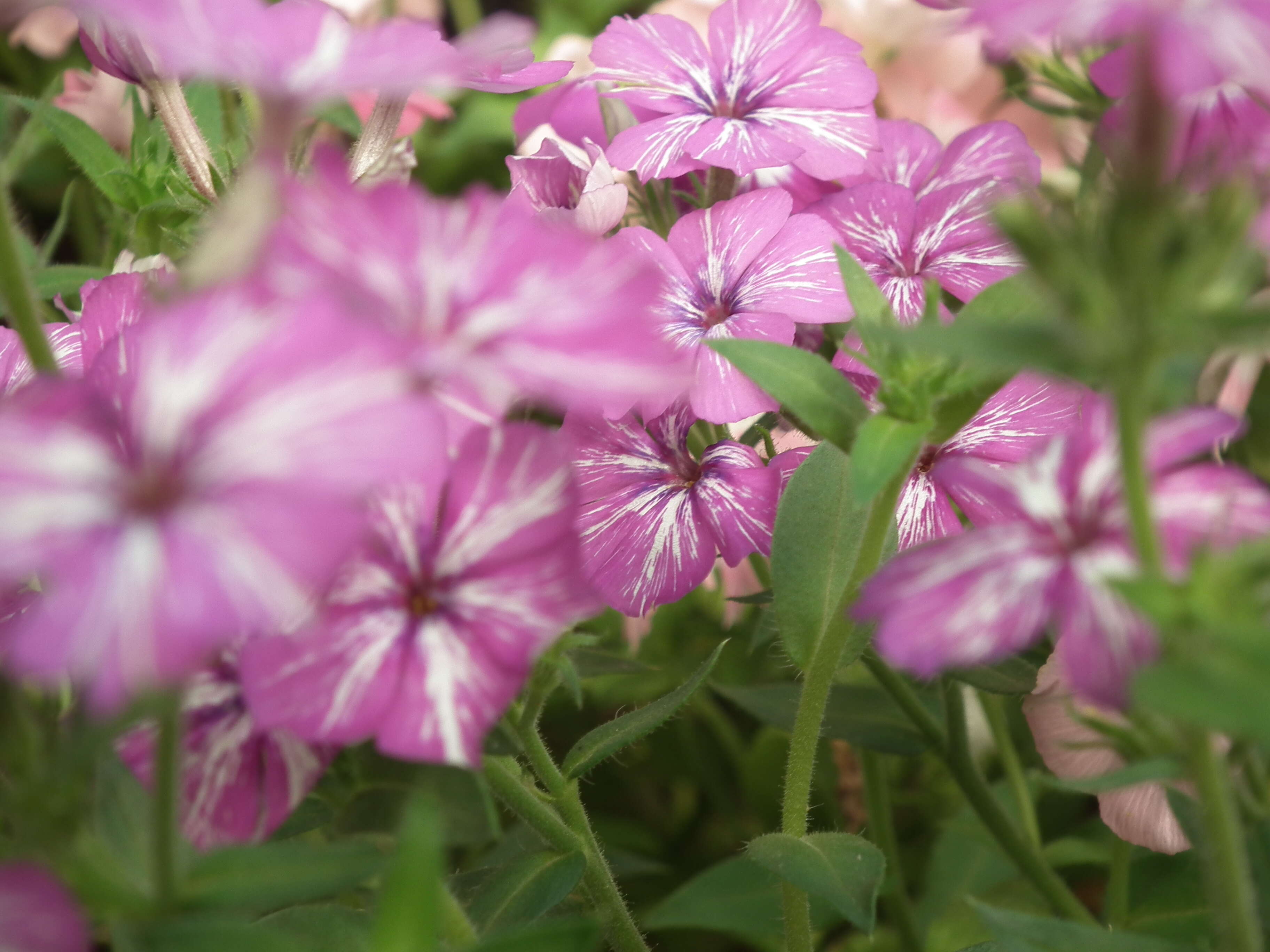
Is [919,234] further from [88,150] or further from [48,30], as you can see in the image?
[48,30]

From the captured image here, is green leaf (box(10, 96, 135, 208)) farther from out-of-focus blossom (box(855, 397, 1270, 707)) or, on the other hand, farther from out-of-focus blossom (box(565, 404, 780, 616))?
out-of-focus blossom (box(855, 397, 1270, 707))

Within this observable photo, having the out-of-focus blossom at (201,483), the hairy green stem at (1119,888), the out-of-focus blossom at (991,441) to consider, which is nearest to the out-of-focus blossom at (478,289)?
the out-of-focus blossom at (201,483)

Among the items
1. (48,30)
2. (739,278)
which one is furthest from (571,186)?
(48,30)

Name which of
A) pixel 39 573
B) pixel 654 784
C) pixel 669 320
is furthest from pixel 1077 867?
pixel 39 573

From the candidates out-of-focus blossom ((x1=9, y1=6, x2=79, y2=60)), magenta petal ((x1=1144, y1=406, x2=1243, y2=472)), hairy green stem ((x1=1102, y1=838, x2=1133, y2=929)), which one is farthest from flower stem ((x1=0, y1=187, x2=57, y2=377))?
out-of-focus blossom ((x1=9, y1=6, x2=79, y2=60))

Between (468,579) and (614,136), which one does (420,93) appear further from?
(468,579)

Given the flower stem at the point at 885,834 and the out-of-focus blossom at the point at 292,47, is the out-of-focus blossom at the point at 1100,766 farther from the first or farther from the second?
the out-of-focus blossom at the point at 292,47
